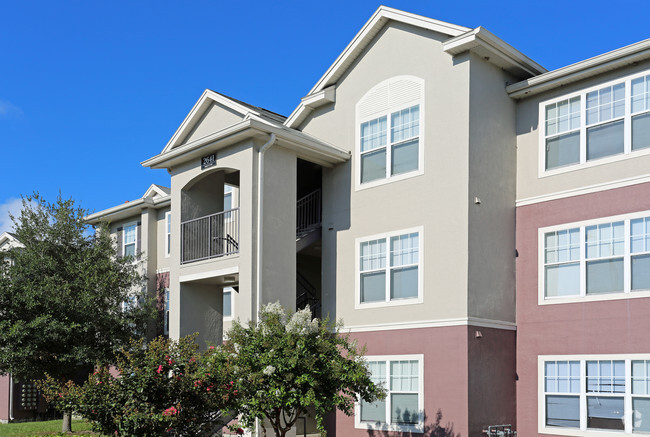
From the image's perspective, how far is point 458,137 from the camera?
52.4 feet

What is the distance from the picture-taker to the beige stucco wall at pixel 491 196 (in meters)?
15.7

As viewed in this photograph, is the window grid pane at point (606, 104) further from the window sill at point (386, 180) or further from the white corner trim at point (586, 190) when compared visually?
the window sill at point (386, 180)

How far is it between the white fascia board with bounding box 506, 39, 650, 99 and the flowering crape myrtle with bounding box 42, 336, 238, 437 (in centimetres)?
988

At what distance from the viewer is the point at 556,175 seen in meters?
16.0

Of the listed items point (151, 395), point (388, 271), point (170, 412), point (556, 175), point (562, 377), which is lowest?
point (562, 377)

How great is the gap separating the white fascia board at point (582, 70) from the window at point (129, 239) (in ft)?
52.4

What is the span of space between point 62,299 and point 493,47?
1525 centimetres

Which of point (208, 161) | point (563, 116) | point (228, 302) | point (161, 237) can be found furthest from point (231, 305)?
point (563, 116)

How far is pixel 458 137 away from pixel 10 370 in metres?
16.3

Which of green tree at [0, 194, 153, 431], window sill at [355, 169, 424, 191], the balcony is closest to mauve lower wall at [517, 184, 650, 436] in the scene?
window sill at [355, 169, 424, 191]

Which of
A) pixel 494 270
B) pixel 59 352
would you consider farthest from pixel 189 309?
pixel 494 270

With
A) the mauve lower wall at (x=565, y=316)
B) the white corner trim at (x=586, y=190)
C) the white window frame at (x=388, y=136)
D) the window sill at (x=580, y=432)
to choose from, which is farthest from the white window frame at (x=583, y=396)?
the white window frame at (x=388, y=136)

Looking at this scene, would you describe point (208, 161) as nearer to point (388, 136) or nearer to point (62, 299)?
point (388, 136)

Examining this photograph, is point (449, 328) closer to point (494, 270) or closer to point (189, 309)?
point (494, 270)
